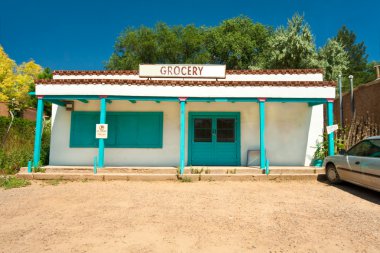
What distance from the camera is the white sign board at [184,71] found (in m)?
9.99

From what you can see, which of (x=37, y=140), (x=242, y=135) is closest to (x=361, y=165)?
(x=242, y=135)

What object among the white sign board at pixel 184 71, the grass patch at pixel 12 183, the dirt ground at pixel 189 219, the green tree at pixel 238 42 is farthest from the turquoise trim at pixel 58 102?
the green tree at pixel 238 42

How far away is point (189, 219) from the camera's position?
4.61 meters

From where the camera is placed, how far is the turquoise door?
1002 cm

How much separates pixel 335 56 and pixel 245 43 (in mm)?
8866

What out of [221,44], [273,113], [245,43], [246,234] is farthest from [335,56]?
[246,234]

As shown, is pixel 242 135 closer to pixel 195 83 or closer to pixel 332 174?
pixel 195 83

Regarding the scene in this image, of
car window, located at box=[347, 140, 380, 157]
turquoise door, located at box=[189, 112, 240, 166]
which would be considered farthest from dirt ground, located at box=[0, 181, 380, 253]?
turquoise door, located at box=[189, 112, 240, 166]

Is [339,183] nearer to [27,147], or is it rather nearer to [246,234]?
[246,234]

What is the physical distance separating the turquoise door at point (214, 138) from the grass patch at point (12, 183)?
18.7 feet

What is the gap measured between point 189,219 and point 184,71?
6.70m

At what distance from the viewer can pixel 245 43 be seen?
26781 mm

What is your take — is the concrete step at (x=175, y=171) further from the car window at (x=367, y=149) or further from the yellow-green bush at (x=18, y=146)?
the car window at (x=367, y=149)

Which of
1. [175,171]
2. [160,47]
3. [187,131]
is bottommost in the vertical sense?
[175,171]
